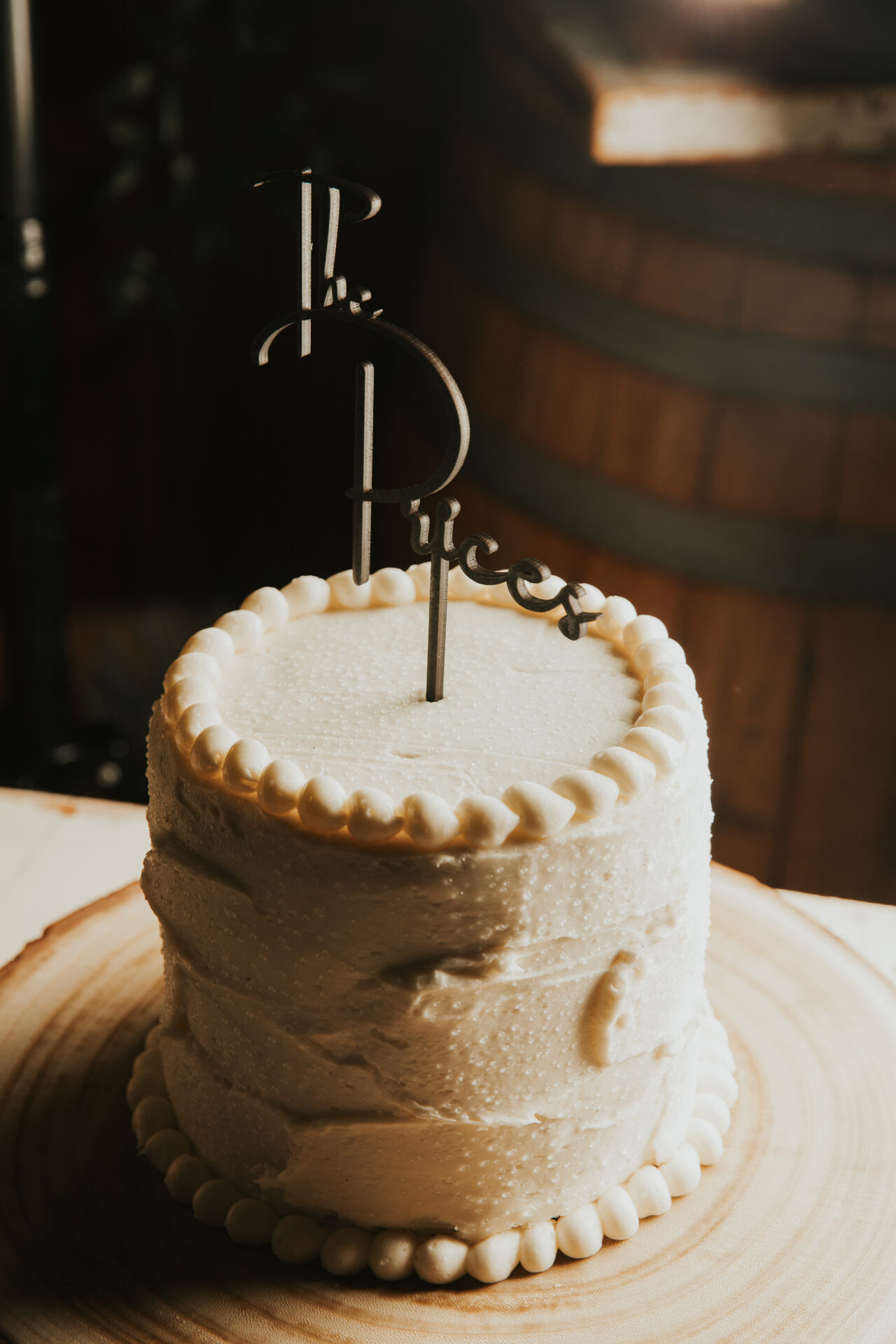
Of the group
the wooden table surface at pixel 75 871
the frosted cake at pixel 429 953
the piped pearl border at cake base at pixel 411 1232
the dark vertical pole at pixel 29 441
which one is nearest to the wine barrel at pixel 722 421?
the wooden table surface at pixel 75 871

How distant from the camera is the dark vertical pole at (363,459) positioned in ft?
3.50

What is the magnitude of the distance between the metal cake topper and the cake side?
0.45 ft

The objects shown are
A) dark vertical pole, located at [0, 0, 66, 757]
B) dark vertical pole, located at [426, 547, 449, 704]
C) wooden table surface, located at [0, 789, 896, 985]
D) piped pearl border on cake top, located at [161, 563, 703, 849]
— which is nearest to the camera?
piped pearl border on cake top, located at [161, 563, 703, 849]

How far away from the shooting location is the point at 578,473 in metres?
1.93

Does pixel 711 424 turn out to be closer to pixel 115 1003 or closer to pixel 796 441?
pixel 796 441

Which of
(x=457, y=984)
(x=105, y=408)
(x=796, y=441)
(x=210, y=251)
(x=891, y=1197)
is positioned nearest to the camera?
(x=457, y=984)

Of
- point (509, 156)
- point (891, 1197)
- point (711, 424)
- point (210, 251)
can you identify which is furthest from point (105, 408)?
point (891, 1197)

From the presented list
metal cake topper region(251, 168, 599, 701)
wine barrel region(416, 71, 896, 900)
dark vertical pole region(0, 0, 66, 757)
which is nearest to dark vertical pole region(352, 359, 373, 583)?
metal cake topper region(251, 168, 599, 701)

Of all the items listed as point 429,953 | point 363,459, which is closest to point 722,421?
point 363,459

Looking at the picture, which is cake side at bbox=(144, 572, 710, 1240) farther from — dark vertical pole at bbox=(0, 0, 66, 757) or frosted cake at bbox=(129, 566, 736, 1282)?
dark vertical pole at bbox=(0, 0, 66, 757)

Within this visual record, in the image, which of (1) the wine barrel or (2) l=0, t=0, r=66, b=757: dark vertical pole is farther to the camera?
(2) l=0, t=0, r=66, b=757: dark vertical pole

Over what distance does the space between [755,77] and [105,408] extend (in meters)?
1.51

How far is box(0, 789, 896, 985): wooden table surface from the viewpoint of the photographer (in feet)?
4.55

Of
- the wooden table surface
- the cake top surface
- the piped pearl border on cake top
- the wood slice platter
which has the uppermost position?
the piped pearl border on cake top
